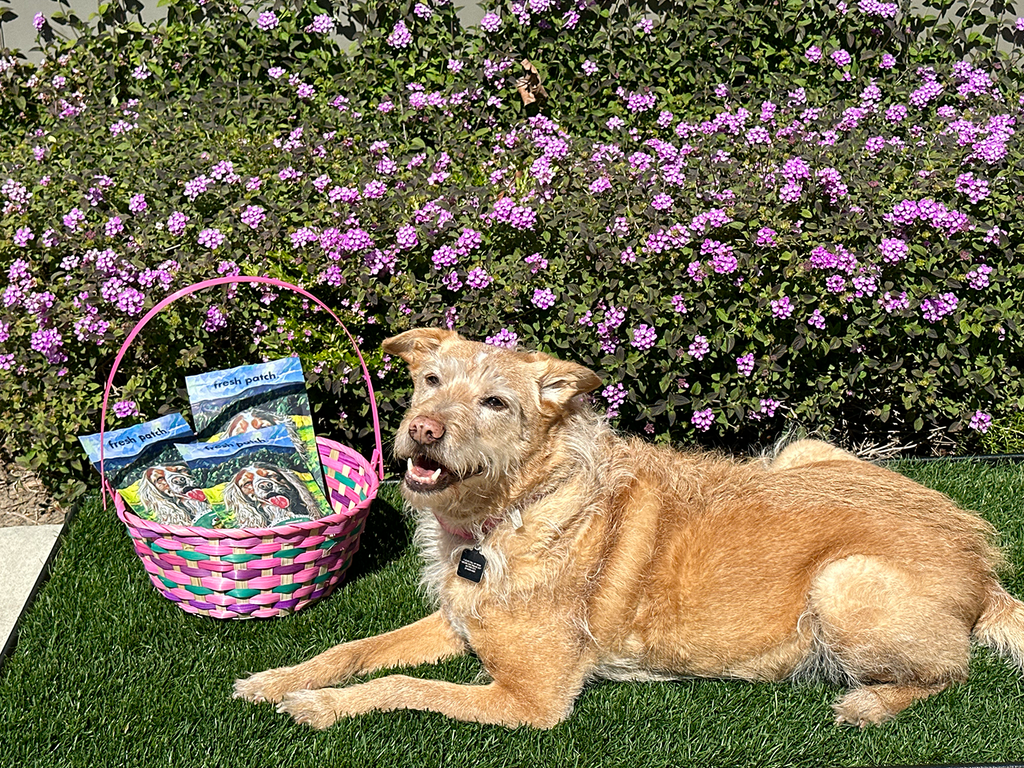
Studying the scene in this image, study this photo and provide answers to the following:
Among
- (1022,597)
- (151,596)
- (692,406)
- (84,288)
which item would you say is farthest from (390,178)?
(1022,597)

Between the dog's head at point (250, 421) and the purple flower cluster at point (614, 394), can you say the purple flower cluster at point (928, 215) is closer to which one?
the purple flower cluster at point (614, 394)

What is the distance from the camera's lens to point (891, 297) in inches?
186

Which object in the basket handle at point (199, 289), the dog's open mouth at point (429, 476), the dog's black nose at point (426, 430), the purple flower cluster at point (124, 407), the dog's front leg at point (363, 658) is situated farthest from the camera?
the purple flower cluster at point (124, 407)

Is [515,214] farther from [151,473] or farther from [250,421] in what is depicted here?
[151,473]

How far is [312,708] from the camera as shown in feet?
11.6

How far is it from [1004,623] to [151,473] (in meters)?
3.51

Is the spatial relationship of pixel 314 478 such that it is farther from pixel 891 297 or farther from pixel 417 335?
pixel 891 297

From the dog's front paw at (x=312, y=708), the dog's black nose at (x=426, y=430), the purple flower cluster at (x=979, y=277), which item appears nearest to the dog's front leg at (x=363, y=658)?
the dog's front paw at (x=312, y=708)

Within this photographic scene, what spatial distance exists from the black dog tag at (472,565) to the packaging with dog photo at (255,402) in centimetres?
109

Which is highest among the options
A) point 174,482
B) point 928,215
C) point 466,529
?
point 928,215

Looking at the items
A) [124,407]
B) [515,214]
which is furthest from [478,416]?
[124,407]

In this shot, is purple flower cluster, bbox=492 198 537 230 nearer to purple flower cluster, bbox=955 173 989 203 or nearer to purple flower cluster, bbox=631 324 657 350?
purple flower cluster, bbox=631 324 657 350

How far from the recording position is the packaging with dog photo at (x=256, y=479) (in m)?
4.20

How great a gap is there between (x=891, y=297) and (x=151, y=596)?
3679mm
